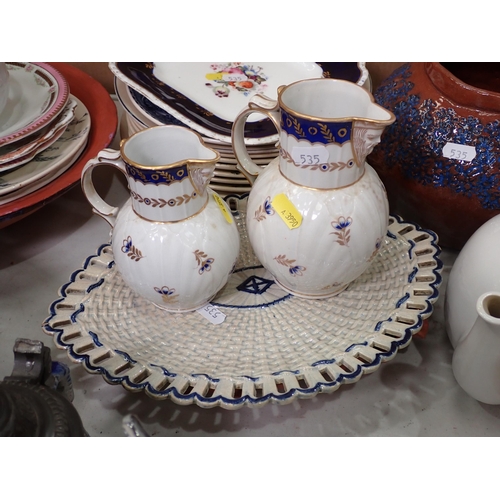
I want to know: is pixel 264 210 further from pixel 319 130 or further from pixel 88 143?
pixel 88 143

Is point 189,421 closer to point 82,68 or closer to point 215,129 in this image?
point 215,129

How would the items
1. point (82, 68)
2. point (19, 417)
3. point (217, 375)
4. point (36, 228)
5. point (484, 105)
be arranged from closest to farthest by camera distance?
point (19, 417) < point (217, 375) < point (484, 105) < point (36, 228) < point (82, 68)

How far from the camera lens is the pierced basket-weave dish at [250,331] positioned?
61cm

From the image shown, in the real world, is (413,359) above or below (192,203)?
below

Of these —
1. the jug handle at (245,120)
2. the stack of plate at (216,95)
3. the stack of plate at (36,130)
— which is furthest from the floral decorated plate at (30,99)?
the jug handle at (245,120)

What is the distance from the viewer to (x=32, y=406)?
0.49m

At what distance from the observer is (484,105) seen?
73 centimetres

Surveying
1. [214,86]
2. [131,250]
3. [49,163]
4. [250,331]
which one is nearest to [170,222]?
[131,250]

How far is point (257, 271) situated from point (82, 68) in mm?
662

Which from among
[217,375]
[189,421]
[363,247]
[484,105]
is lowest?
[189,421]

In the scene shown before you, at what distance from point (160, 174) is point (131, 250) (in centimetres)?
11

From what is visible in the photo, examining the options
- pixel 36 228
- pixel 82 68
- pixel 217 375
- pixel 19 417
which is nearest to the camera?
pixel 19 417

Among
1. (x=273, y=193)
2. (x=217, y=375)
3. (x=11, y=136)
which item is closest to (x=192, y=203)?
(x=273, y=193)

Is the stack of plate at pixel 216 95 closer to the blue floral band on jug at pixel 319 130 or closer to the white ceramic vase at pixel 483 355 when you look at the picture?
→ the blue floral band on jug at pixel 319 130
